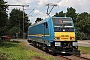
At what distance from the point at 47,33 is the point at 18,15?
3593 inches

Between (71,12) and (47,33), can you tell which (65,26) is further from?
(71,12)

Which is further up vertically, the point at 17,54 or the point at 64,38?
the point at 64,38

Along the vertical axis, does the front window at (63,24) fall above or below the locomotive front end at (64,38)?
above

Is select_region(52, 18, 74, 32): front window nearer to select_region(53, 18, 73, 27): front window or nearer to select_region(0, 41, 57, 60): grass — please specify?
select_region(53, 18, 73, 27): front window

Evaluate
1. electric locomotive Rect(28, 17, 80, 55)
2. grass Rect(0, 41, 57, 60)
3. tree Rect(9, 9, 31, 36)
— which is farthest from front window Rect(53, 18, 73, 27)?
tree Rect(9, 9, 31, 36)

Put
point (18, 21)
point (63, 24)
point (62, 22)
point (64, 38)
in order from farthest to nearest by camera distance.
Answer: point (18, 21) → point (62, 22) → point (63, 24) → point (64, 38)

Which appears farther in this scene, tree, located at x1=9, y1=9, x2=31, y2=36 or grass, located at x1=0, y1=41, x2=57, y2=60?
tree, located at x1=9, y1=9, x2=31, y2=36

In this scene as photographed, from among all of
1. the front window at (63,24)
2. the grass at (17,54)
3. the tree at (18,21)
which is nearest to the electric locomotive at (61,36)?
the front window at (63,24)

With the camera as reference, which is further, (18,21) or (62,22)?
(18,21)

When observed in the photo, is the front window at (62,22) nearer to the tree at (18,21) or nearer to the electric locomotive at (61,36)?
the electric locomotive at (61,36)

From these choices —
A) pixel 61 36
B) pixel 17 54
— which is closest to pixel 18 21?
pixel 61 36

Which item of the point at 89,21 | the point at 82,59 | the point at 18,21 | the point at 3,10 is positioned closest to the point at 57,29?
the point at 82,59

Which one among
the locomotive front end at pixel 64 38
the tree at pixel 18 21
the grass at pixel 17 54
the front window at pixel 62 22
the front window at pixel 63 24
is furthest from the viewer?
the tree at pixel 18 21

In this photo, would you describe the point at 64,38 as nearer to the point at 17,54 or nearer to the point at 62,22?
the point at 62,22
